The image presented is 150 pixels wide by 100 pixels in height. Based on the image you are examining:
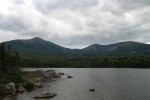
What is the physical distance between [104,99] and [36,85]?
4374 cm

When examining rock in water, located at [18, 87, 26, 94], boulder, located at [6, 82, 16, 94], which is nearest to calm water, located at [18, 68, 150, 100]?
rock in water, located at [18, 87, 26, 94]

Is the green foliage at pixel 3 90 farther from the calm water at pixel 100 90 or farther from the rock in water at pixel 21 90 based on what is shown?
the rock in water at pixel 21 90

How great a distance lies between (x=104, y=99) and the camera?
2987 inches

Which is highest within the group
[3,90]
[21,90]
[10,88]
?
[10,88]

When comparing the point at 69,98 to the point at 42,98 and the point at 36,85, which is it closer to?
the point at 42,98

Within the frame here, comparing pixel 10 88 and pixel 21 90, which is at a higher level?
pixel 10 88

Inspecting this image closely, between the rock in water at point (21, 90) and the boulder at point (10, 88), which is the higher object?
the boulder at point (10, 88)

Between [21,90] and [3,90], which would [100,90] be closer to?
[21,90]

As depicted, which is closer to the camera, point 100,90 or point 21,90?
point 21,90

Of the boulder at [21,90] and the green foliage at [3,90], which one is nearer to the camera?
the green foliage at [3,90]

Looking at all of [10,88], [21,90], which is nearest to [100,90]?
[21,90]

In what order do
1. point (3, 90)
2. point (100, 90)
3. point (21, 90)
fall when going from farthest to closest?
point (100, 90)
point (21, 90)
point (3, 90)

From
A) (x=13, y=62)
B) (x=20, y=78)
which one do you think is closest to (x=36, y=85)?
(x=20, y=78)

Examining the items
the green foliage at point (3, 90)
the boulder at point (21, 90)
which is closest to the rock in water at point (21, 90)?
the boulder at point (21, 90)
